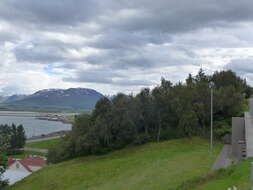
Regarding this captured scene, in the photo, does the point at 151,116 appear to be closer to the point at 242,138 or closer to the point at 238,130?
the point at 238,130

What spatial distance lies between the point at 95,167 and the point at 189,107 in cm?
1186

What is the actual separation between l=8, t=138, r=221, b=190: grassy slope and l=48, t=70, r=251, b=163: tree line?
1.89m

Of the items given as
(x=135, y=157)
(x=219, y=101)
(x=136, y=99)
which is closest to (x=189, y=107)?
(x=219, y=101)

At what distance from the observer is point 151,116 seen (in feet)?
112

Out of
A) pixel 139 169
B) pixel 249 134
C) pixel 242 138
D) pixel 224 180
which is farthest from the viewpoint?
pixel 242 138

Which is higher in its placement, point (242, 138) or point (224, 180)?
point (242, 138)

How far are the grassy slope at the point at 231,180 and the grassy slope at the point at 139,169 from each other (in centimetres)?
199

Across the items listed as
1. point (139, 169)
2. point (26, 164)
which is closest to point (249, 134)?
point (139, 169)

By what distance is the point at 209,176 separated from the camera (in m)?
14.3

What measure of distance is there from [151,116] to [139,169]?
42.5 feet

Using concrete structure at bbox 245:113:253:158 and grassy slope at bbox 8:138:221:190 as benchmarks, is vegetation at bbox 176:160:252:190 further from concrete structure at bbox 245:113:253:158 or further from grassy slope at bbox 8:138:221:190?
concrete structure at bbox 245:113:253:158

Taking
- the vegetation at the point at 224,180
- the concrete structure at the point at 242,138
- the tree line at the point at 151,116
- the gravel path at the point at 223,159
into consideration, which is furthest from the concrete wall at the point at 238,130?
the vegetation at the point at 224,180

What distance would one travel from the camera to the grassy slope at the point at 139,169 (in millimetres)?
17109

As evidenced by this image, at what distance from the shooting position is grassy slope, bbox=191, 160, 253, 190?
11573 millimetres
